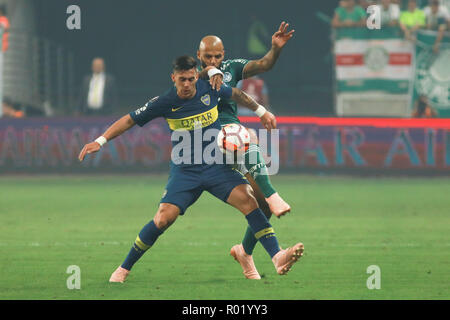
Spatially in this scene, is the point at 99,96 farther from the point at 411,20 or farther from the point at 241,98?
the point at 241,98

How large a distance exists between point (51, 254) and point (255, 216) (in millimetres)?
2742

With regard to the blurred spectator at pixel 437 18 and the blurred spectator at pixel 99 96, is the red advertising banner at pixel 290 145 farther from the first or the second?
the blurred spectator at pixel 437 18

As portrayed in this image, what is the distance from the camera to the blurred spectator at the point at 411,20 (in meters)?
19.4

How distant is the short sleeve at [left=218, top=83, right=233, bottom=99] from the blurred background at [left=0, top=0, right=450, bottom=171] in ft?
33.9

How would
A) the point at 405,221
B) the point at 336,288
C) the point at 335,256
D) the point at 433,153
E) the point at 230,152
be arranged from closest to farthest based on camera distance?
the point at 336,288
the point at 230,152
the point at 335,256
the point at 405,221
the point at 433,153

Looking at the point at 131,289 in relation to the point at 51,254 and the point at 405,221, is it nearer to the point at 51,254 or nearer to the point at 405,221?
the point at 51,254

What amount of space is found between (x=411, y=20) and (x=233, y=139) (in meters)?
12.0

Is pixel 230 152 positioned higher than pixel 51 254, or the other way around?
pixel 230 152

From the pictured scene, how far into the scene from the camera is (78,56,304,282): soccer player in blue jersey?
8.32 metres

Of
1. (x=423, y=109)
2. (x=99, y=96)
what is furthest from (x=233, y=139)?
(x=99, y=96)

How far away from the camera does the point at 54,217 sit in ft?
44.2

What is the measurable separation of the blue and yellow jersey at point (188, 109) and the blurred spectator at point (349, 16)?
11318 mm

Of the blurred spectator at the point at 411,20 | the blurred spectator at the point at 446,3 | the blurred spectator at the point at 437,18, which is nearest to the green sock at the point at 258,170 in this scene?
the blurred spectator at the point at 411,20

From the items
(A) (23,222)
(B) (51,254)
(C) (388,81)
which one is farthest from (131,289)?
(C) (388,81)
